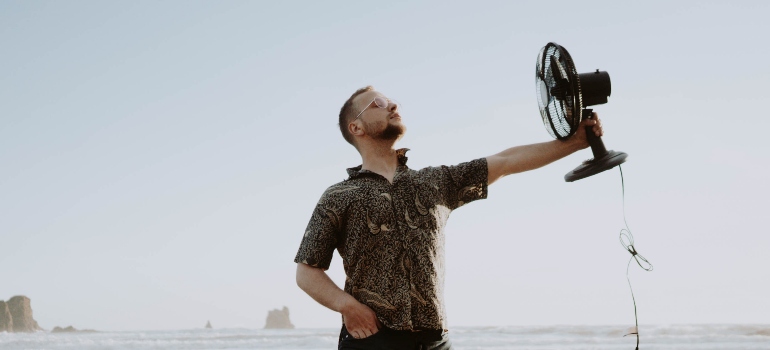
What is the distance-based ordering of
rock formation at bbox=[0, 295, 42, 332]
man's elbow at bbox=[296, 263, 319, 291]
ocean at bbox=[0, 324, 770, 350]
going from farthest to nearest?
1. rock formation at bbox=[0, 295, 42, 332]
2. ocean at bbox=[0, 324, 770, 350]
3. man's elbow at bbox=[296, 263, 319, 291]

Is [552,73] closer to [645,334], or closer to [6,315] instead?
[645,334]

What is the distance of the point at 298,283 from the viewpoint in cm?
330

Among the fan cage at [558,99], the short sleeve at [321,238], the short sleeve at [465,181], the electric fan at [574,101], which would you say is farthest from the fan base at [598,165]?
the short sleeve at [321,238]

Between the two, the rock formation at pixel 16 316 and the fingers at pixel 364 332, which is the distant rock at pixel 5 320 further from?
the fingers at pixel 364 332

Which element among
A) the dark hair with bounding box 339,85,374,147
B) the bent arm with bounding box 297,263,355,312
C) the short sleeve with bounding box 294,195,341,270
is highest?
A: the dark hair with bounding box 339,85,374,147

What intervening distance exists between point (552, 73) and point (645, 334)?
16.9 metres

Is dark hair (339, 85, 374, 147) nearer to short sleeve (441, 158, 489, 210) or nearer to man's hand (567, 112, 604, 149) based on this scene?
short sleeve (441, 158, 489, 210)

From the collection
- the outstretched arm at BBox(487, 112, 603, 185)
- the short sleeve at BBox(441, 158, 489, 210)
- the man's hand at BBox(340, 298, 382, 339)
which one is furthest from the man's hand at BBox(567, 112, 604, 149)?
the man's hand at BBox(340, 298, 382, 339)

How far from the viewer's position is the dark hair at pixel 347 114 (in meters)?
3.64

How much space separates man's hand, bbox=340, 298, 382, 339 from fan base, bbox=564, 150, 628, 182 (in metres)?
1.00

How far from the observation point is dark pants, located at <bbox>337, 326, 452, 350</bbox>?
3.11m

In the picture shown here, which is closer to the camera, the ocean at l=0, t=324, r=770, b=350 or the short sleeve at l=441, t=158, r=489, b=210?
the short sleeve at l=441, t=158, r=489, b=210

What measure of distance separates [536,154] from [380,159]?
2.04 feet

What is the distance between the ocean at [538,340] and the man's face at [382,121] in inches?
524
